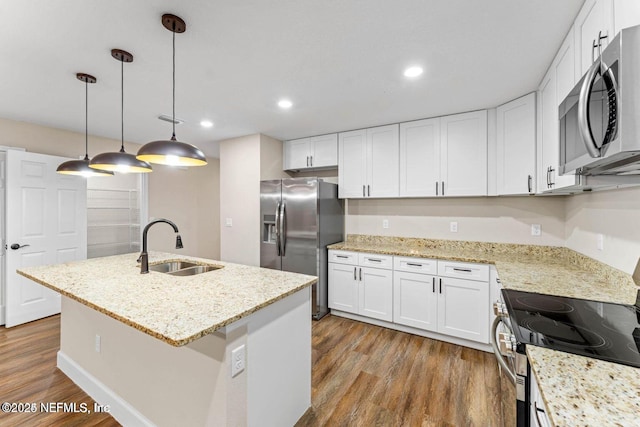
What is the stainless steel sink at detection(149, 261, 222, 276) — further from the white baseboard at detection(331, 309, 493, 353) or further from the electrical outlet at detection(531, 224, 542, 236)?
the electrical outlet at detection(531, 224, 542, 236)

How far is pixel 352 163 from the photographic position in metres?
3.70

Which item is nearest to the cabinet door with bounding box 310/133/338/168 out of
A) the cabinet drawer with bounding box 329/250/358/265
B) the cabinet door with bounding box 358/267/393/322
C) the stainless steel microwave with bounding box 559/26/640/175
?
the cabinet drawer with bounding box 329/250/358/265

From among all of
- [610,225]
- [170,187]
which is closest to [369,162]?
[610,225]

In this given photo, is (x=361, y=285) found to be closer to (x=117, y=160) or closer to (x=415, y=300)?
(x=415, y=300)

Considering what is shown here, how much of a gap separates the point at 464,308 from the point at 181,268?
2776mm

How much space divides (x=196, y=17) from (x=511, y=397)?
2.54m

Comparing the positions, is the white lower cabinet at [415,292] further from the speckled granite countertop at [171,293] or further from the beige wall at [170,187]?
the beige wall at [170,187]

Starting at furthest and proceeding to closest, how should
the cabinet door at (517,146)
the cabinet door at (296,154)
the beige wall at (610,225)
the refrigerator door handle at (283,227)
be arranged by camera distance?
the cabinet door at (296,154)
the refrigerator door handle at (283,227)
the cabinet door at (517,146)
the beige wall at (610,225)

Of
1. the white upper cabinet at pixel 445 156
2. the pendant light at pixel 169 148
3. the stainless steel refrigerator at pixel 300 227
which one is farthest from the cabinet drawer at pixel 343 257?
the pendant light at pixel 169 148

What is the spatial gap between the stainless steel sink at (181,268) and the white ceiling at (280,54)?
157cm

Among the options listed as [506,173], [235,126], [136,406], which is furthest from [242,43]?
[506,173]

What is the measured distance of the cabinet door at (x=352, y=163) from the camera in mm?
3631

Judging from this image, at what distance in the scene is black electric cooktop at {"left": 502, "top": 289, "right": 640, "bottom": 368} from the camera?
964 mm

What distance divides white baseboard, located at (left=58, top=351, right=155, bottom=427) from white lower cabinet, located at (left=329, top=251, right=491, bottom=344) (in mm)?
2257
